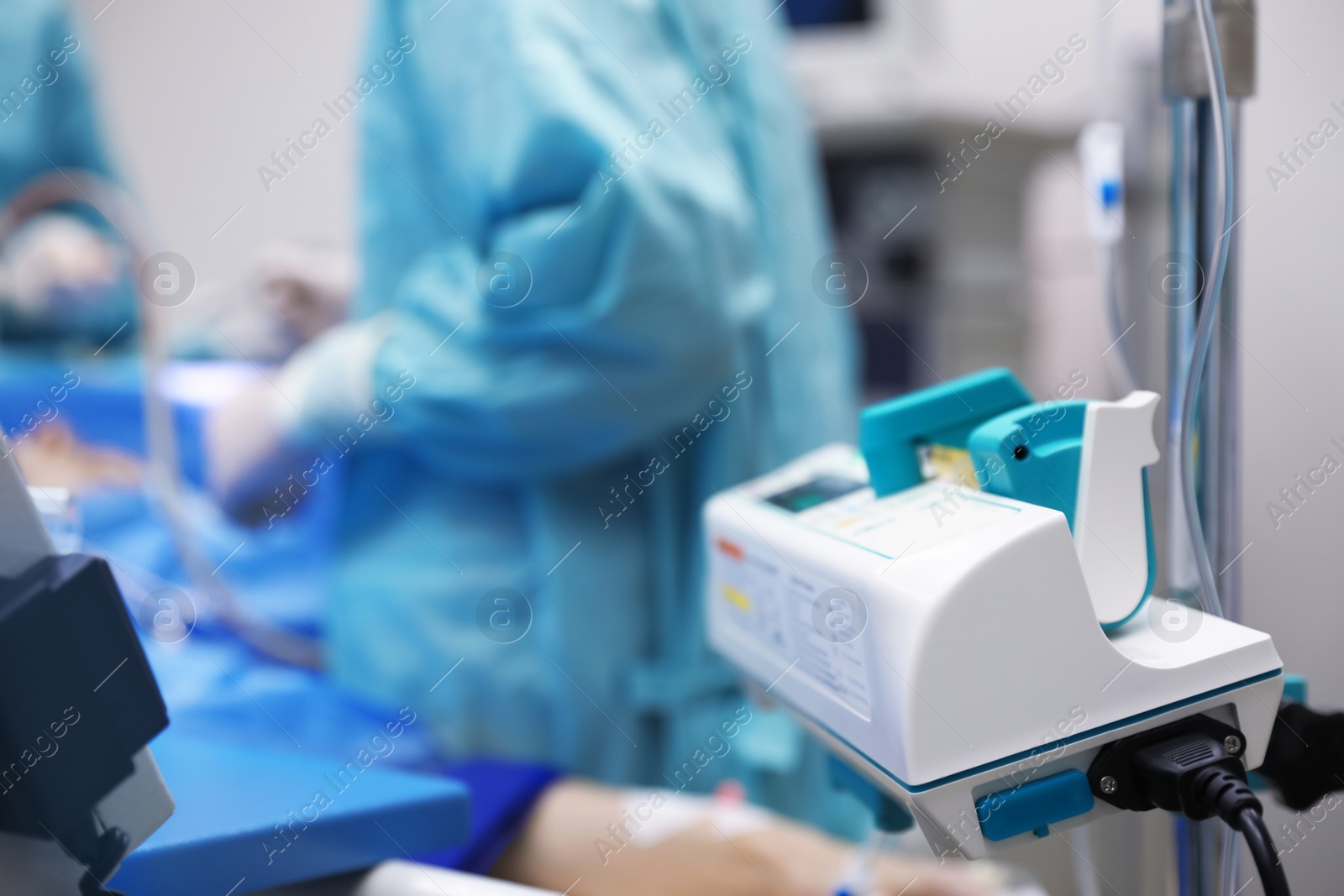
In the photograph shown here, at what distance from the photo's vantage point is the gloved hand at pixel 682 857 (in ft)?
1.74

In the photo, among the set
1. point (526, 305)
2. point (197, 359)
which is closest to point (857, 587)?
point (526, 305)

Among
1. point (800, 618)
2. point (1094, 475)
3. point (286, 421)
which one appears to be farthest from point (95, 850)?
point (286, 421)

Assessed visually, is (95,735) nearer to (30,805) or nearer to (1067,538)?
(30,805)

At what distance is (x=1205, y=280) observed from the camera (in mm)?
371

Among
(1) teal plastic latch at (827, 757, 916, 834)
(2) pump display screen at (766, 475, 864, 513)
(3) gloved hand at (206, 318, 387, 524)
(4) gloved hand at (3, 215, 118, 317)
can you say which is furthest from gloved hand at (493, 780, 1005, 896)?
(4) gloved hand at (3, 215, 118, 317)

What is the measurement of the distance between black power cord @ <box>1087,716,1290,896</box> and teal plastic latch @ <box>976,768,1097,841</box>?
0.03 ft

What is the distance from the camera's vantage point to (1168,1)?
1.28 feet

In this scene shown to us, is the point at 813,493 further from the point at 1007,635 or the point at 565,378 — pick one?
the point at 565,378

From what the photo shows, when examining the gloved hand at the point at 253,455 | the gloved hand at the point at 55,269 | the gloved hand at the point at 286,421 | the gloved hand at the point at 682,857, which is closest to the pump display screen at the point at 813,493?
the gloved hand at the point at 682,857

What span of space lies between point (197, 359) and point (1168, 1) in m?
1.04

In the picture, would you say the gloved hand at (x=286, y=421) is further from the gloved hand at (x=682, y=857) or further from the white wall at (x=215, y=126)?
the white wall at (x=215, y=126)

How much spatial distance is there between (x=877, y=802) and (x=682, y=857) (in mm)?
182

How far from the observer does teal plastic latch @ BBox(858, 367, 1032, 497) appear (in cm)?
37

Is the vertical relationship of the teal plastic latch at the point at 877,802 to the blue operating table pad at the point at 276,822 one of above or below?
below
